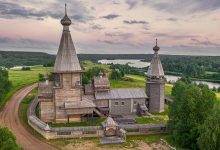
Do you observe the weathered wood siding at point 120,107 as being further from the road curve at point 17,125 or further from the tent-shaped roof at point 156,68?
the road curve at point 17,125

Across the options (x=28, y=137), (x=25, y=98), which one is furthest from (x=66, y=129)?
(x=25, y=98)

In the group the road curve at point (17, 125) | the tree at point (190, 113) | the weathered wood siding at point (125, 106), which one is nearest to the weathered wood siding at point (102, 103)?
the weathered wood siding at point (125, 106)

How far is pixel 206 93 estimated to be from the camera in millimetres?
28781

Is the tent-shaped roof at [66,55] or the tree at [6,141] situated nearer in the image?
the tree at [6,141]

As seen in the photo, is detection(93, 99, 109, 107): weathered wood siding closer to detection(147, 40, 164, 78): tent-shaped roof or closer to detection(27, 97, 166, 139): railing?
detection(147, 40, 164, 78): tent-shaped roof

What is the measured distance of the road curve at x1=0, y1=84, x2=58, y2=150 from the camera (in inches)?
1108

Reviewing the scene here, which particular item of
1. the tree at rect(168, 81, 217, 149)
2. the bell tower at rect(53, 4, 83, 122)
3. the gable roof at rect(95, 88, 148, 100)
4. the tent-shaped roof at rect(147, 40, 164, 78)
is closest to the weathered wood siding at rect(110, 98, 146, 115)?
the gable roof at rect(95, 88, 148, 100)

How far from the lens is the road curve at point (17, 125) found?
92.3ft

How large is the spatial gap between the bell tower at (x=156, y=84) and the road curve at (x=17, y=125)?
1876 cm

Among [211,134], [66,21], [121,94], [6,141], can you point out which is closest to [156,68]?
[121,94]

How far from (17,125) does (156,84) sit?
67.2 ft

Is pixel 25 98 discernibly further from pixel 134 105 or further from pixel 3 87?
pixel 134 105

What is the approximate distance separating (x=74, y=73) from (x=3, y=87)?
14.4 metres

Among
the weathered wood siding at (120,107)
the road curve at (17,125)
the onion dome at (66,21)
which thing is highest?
the onion dome at (66,21)
